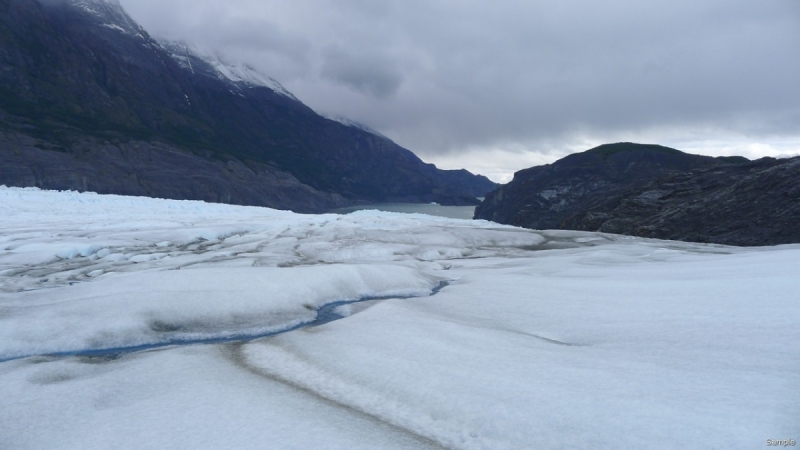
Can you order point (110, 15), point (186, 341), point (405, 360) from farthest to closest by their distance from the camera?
point (110, 15), point (186, 341), point (405, 360)

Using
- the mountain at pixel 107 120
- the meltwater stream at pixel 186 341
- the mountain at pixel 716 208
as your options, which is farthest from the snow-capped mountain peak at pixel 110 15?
the meltwater stream at pixel 186 341

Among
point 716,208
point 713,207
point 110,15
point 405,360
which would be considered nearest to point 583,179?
point 713,207

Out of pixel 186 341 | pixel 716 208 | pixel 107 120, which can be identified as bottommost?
pixel 186 341

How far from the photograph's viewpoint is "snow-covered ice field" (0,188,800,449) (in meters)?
3.20

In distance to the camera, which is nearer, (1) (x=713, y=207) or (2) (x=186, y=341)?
(2) (x=186, y=341)

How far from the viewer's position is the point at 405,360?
4.50m

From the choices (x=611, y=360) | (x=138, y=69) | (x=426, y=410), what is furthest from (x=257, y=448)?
(x=138, y=69)

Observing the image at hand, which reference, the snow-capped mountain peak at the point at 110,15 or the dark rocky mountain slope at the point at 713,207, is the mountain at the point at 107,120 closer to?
the snow-capped mountain peak at the point at 110,15

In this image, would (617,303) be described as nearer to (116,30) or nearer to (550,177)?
(550,177)

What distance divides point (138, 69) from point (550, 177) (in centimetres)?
15983

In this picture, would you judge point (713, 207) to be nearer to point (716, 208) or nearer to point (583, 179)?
point (716, 208)

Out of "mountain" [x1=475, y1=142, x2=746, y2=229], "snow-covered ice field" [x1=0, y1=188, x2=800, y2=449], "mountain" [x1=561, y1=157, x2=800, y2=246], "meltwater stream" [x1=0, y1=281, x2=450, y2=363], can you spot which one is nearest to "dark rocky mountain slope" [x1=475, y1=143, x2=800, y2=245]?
"mountain" [x1=561, y1=157, x2=800, y2=246]

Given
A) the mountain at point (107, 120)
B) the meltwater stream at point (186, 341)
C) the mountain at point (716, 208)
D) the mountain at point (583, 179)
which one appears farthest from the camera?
the mountain at point (107, 120)

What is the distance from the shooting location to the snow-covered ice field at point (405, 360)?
320 cm
